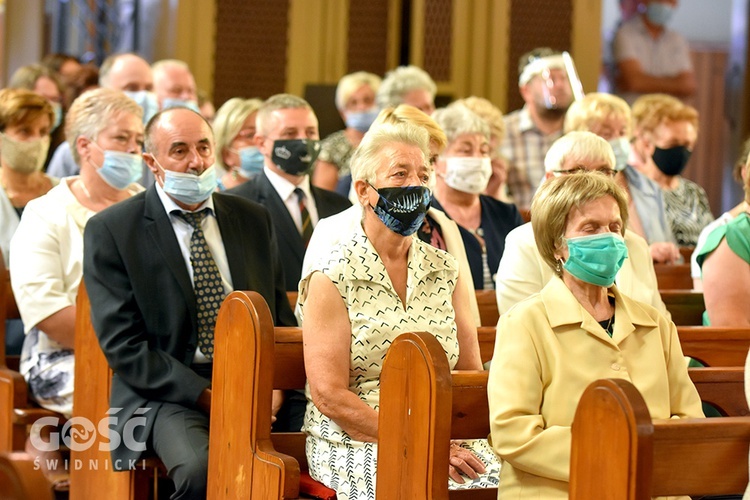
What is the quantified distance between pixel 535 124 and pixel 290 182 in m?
2.36

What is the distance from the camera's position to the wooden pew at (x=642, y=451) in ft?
7.43

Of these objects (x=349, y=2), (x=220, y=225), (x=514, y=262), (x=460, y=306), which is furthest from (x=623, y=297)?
(x=349, y=2)

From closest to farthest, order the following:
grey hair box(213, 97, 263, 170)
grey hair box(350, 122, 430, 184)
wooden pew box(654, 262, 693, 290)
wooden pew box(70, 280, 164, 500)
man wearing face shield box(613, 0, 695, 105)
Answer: grey hair box(350, 122, 430, 184), wooden pew box(70, 280, 164, 500), wooden pew box(654, 262, 693, 290), grey hair box(213, 97, 263, 170), man wearing face shield box(613, 0, 695, 105)

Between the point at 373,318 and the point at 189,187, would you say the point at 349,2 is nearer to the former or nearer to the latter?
the point at 189,187

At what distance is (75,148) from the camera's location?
472cm

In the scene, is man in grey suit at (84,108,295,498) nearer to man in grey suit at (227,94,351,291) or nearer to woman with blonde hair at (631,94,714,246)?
man in grey suit at (227,94,351,291)

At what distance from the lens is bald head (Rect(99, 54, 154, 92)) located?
6492 millimetres

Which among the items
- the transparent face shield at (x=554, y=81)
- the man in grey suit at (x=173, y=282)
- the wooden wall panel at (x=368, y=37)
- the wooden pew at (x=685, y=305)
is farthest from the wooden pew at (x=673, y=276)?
the wooden wall panel at (x=368, y=37)

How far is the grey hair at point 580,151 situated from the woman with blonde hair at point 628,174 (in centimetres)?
132

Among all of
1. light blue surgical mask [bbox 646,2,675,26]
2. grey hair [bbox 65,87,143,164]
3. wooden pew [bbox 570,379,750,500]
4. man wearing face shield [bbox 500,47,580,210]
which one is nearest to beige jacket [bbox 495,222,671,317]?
wooden pew [bbox 570,379,750,500]

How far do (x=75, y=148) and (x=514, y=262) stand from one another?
1.91 m

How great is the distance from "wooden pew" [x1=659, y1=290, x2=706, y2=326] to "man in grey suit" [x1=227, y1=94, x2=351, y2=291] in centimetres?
143

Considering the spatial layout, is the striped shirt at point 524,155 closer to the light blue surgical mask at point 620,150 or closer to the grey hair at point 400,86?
the grey hair at point 400,86

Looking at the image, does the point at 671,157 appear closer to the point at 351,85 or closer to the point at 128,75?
the point at 351,85
